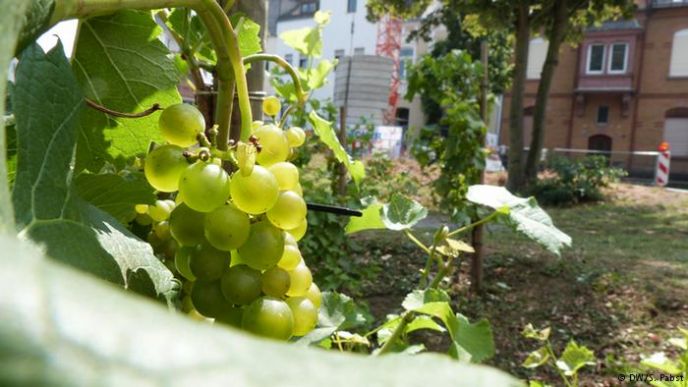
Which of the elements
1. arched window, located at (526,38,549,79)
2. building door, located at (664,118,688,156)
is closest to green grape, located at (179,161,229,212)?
arched window, located at (526,38,549,79)

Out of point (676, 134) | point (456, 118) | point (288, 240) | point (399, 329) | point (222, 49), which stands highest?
point (676, 134)

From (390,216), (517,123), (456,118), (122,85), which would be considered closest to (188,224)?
(122,85)

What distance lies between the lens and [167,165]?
14.4 inches

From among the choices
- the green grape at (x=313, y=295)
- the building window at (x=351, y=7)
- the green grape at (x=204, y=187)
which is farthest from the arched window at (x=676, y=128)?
the green grape at (x=204, y=187)

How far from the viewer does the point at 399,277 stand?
3.70 meters

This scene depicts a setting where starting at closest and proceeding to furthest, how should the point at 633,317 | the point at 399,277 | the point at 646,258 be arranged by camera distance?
the point at 633,317, the point at 399,277, the point at 646,258

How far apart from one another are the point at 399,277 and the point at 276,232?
340 cm

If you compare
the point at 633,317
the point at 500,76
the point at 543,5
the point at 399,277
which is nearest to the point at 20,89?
the point at 633,317

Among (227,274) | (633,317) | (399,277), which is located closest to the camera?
(227,274)

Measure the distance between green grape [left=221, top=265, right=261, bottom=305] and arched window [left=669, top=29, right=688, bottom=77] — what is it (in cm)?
1644

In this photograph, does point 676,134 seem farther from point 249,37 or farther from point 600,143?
point 249,37

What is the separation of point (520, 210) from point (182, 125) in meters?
0.71

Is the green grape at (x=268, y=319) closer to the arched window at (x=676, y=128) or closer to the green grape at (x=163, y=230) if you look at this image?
the green grape at (x=163, y=230)

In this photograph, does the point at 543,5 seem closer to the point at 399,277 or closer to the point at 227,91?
the point at 399,277
